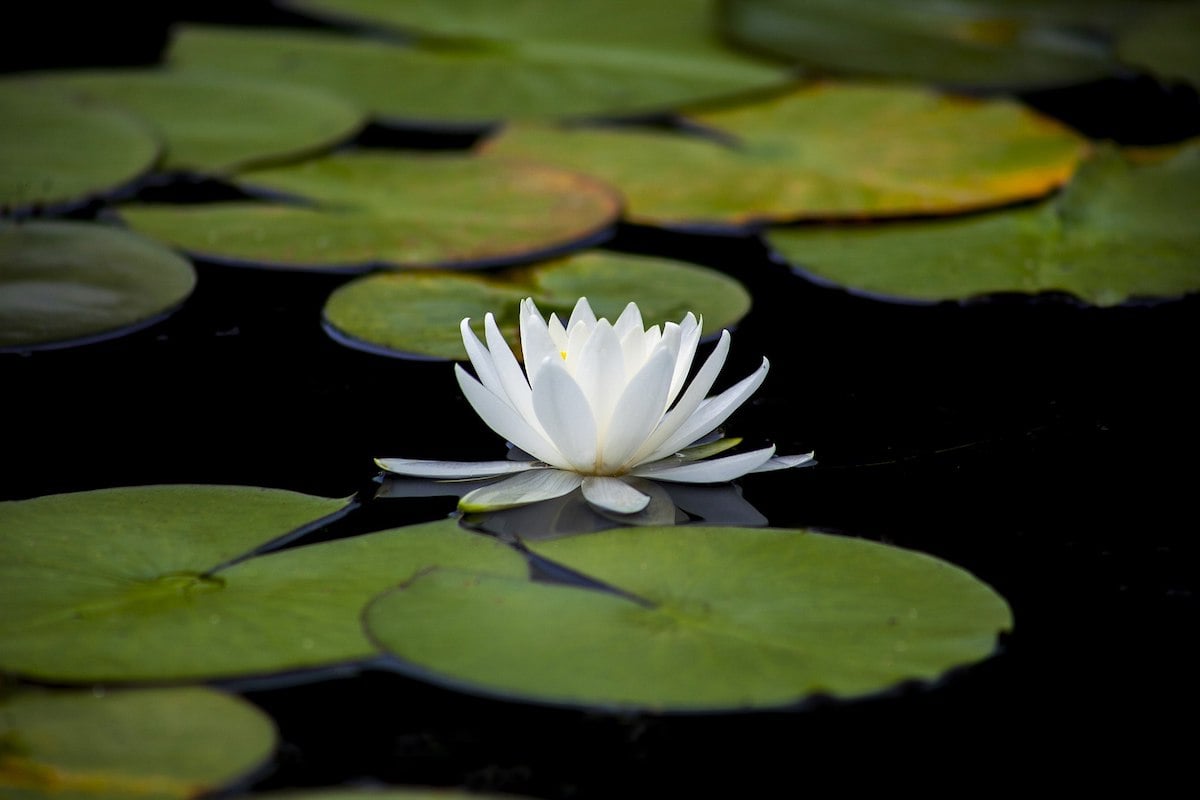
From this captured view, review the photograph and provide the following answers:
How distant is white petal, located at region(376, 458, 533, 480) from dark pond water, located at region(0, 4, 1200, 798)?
0.06m

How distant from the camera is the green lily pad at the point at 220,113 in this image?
3.64m

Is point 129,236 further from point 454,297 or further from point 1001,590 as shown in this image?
point 1001,590

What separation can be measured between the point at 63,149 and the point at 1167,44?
3576mm

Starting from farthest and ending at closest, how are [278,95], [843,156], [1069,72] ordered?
[1069,72], [278,95], [843,156]

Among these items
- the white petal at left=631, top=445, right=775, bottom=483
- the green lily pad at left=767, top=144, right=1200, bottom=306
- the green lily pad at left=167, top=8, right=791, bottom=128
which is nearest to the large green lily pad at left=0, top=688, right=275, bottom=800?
the white petal at left=631, top=445, right=775, bottom=483

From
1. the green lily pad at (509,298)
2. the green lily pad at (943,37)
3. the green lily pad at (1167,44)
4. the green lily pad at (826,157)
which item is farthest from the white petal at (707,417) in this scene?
the green lily pad at (1167,44)

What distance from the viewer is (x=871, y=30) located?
474 centimetres

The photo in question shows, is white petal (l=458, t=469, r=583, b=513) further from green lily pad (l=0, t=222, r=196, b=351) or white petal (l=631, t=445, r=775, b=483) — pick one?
green lily pad (l=0, t=222, r=196, b=351)

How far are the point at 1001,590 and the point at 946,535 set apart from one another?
163mm

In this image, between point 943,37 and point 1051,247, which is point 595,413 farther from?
point 943,37

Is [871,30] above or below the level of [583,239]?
above

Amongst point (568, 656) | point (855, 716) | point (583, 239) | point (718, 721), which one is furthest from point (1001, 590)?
point (583, 239)

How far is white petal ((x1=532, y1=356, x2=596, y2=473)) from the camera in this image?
76.8 inches

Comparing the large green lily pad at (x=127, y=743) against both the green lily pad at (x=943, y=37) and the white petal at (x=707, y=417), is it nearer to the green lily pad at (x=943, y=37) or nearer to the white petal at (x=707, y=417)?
the white petal at (x=707, y=417)
